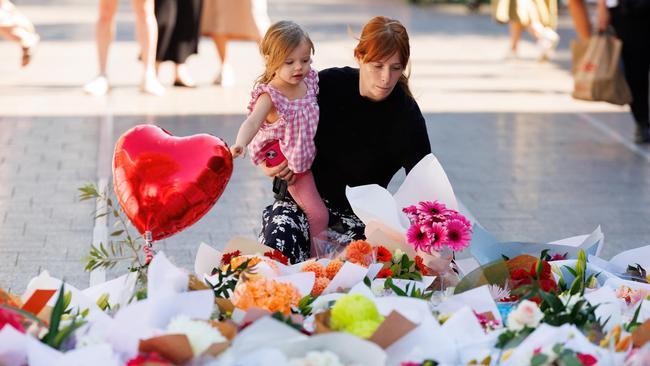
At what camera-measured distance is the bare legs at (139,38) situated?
9.86 m

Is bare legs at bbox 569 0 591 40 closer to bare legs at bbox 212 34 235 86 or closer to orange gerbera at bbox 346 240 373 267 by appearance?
bare legs at bbox 212 34 235 86

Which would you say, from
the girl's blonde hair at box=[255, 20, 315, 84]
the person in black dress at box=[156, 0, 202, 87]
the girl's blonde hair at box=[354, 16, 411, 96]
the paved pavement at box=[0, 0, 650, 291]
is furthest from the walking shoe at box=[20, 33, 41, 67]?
the girl's blonde hair at box=[354, 16, 411, 96]

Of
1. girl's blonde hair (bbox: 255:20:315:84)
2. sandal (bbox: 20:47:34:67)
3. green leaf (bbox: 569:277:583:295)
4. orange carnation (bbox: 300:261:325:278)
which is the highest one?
girl's blonde hair (bbox: 255:20:315:84)

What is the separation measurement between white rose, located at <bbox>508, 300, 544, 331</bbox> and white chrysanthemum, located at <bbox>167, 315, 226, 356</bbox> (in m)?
0.75

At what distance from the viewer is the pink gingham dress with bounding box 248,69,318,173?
14.9ft

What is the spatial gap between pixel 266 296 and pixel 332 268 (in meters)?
0.61

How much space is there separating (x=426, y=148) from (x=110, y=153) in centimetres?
369

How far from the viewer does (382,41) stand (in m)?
4.36

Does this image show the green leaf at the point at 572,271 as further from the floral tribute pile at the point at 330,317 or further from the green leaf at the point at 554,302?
the green leaf at the point at 554,302

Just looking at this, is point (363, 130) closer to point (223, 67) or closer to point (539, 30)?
point (223, 67)

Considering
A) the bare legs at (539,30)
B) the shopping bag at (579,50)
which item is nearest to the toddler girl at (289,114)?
the shopping bag at (579,50)

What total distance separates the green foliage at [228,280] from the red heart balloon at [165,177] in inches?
9.5

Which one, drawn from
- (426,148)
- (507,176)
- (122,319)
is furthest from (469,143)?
(122,319)

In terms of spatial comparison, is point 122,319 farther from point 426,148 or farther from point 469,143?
point 469,143
